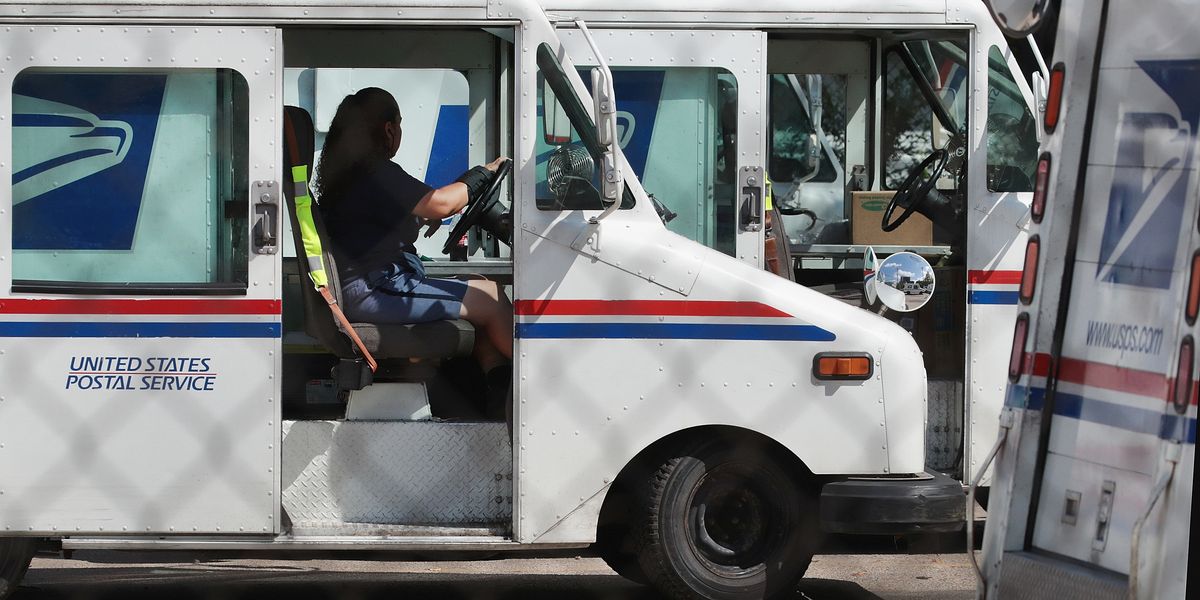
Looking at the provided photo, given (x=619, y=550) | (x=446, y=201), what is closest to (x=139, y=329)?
(x=446, y=201)

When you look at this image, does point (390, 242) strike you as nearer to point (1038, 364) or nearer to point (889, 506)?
point (889, 506)

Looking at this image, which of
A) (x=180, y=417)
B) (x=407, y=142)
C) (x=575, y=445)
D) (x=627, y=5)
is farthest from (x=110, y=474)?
(x=407, y=142)

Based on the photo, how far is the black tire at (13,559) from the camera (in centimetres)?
532

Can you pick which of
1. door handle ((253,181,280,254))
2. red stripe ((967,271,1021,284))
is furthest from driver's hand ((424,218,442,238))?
red stripe ((967,271,1021,284))

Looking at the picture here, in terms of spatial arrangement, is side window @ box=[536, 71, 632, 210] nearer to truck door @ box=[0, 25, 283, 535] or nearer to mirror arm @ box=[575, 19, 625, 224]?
mirror arm @ box=[575, 19, 625, 224]

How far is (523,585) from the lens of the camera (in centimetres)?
650

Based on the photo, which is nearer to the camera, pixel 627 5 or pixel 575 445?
pixel 575 445

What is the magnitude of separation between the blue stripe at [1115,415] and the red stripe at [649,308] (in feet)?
4.17

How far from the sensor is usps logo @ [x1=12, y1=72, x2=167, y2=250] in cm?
505

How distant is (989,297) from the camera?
19.1 feet

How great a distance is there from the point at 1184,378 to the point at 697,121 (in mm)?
2833

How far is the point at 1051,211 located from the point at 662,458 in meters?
1.79

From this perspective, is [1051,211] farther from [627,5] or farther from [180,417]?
[180,417]

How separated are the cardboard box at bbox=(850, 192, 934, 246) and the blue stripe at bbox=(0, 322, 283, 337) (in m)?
3.04
